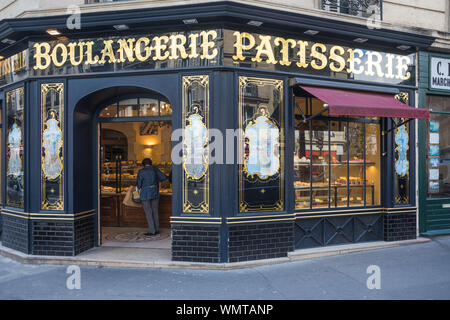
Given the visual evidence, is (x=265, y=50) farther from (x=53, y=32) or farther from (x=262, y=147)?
(x=53, y=32)

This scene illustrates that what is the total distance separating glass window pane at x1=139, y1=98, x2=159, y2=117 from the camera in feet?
24.3

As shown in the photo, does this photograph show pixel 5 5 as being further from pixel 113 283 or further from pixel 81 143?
pixel 113 283

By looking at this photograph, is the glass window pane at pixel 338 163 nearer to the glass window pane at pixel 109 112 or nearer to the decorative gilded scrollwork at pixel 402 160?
the decorative gilded scrollwork at pixel 402 160

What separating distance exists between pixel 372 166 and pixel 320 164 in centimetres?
140

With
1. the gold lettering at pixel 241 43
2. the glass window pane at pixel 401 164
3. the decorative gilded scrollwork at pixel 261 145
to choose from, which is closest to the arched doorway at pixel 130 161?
the decorative gilded scrollwork at pixel 261 145

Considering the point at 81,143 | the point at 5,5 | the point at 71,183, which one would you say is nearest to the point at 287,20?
the point at 81,143

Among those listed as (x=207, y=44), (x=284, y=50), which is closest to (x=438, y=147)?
(x=284, y=50)

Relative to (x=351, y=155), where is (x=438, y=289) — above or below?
below

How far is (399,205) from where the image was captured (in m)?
8.12

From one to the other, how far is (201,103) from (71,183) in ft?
9.97

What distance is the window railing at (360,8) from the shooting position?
7836mm

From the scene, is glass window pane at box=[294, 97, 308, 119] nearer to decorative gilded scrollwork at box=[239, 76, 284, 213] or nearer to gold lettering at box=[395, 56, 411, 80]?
decorative gilded scrollwork at box=[239, 76, 284, 213]

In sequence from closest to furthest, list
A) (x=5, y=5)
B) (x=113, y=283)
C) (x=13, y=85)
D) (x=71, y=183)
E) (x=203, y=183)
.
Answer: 1. (x=113, y=283)
2. (x=203, y=183)
3. (x=71, y=183)
4. (x=13, y=85)
5. (x=5, y=5)

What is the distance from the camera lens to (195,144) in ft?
21.7
